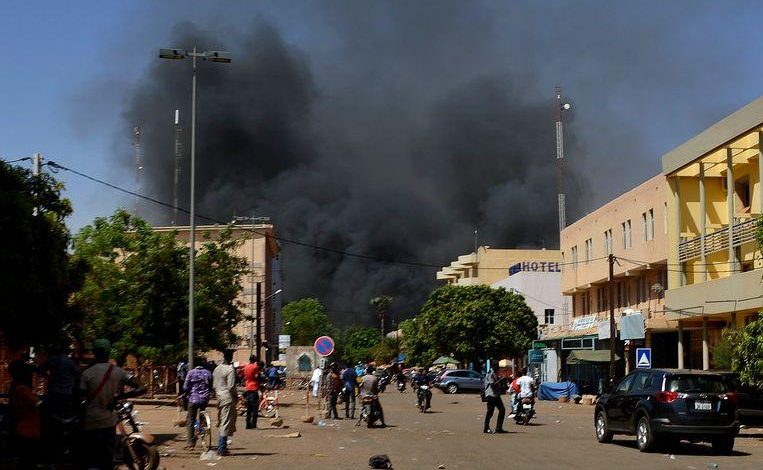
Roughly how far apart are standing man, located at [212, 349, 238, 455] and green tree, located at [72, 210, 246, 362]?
71.0ft

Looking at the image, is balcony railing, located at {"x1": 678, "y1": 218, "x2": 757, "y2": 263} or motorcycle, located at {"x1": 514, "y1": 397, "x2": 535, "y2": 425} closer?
motorcycle, located at {"x1": 514, "y1": 397, "x2": 535, "y2": 425}

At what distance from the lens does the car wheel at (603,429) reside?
2358 cm

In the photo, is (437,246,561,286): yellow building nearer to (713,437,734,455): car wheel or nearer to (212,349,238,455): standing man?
(713,437,734,455): car wheel

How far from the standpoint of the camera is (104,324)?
4294 centimetres

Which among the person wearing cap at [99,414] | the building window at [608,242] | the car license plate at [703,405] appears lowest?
the car license plate at [703,405]

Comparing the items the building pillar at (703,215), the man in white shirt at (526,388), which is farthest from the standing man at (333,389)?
the building pillar at (703,215)

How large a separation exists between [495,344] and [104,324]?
134 feet

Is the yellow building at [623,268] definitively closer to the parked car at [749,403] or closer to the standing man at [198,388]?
the parked car at [749,403]

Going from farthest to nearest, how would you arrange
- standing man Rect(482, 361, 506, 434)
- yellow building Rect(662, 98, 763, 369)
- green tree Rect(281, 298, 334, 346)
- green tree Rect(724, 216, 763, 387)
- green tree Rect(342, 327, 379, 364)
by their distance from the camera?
green tree Rect(342, 327, 379, 364)
green tree Rect(281, 298, 334, 346)
yellow building Rect(662, 98, 763, 369)
standing man Rect(482, 361, 506, 434)
green tree Rect(724, 216, 763, 387)

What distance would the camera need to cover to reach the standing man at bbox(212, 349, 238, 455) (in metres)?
19.9

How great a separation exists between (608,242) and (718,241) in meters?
17.2

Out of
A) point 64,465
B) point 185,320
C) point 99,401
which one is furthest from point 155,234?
point 99,401

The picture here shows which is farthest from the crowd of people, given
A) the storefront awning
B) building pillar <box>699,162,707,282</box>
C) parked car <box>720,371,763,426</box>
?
the storefront awning

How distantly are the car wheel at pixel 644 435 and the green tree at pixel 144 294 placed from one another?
79.6 feet
